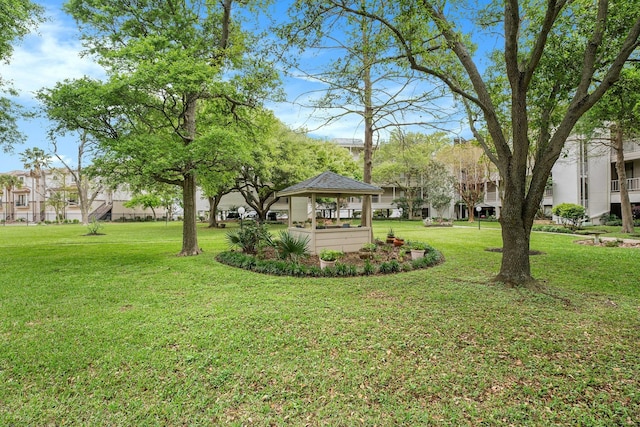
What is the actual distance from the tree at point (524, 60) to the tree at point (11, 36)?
8.17 metres

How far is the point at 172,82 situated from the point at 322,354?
8.32m

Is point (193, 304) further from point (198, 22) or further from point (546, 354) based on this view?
point (198, 22)

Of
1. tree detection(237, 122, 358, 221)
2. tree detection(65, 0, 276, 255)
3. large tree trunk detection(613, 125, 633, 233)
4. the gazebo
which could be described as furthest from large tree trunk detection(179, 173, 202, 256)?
large tree trunk detection(613, 125, 633, 233)

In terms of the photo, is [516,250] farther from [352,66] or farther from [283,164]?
[283,164]

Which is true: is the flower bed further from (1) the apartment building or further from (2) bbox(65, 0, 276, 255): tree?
(1) the apartment building

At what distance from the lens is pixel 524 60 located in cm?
673

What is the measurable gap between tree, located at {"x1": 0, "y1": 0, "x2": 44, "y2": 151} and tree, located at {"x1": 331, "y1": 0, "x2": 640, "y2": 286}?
26.8 ft

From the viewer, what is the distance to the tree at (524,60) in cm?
555

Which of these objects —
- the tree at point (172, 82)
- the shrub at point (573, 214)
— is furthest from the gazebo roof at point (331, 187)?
the shrub at point (573, 214)

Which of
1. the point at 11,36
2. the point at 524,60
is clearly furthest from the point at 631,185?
the point at 11,36

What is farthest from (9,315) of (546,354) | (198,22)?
A: (198,22)

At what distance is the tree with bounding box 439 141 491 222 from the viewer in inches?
1130

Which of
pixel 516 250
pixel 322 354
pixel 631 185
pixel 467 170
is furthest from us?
pixel 467 170

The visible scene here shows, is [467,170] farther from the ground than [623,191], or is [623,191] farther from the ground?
[467,170]
